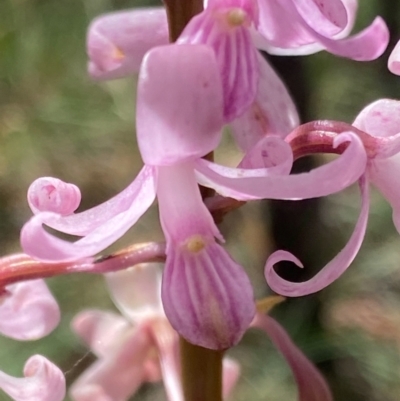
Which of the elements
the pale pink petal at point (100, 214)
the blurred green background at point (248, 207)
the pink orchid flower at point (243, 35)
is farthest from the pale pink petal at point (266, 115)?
the blurred green background at point (248, 207)

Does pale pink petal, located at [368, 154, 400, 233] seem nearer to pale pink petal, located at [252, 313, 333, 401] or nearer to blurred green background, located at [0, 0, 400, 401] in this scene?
pale pink petal, located at [252, 313, 333, 401]

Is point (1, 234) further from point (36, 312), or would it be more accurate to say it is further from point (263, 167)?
point (263, 167)

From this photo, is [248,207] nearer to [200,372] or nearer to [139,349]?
[139,349]

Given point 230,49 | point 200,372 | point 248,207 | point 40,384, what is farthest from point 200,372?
point 248,207

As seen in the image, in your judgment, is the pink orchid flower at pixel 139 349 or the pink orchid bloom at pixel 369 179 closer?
the pink orchid bloom at pixel 369 179

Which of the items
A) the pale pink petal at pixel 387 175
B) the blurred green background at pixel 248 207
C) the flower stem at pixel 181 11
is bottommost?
the blurred green background at pixel 248 207

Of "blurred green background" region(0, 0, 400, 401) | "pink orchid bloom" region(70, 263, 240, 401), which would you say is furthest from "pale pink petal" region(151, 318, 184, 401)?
"blurred green background" region(0, 0, 400, 401)

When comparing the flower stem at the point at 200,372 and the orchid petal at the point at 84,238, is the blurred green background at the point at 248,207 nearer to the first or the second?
the flower stem at the point at 200,372
